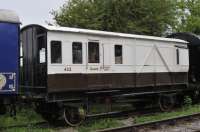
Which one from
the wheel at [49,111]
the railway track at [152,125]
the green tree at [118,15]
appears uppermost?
the green tree at [118,15]

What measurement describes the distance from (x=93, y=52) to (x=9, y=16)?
337cm

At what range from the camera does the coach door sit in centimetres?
1463

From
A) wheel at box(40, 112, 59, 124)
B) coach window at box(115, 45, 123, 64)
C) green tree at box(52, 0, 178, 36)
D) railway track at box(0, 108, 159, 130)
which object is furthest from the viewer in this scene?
green tree at box(52, 0, 178, 36)

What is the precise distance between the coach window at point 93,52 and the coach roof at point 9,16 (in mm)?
2913

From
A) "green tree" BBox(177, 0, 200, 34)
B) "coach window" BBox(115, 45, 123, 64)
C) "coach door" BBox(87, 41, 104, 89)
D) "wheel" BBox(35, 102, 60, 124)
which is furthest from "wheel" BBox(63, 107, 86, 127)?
"green tree" BBox(177, 0, 200, 34)

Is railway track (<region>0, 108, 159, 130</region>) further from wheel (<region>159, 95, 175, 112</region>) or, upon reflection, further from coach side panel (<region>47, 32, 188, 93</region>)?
coach side panel (<region>47, 32, 188, 93</region>)

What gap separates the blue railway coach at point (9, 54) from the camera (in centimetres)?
1245

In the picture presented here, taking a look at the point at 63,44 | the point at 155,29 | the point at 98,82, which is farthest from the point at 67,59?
the point at 155,29

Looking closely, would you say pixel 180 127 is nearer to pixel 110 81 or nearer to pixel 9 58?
pixel 110 81

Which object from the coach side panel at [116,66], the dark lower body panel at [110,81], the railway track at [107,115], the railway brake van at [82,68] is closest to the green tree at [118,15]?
the coach side panel at [116,66]

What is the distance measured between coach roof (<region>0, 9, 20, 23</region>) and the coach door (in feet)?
9.41

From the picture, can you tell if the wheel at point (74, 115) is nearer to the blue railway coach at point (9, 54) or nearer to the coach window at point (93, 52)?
the coach window at point (93, 52)

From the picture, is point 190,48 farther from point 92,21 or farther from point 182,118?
point 182,118

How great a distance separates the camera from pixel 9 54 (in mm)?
12602
